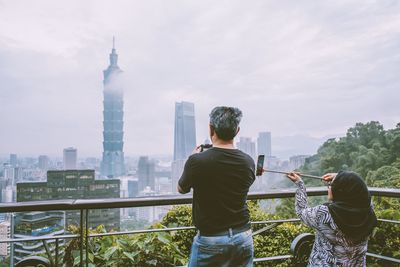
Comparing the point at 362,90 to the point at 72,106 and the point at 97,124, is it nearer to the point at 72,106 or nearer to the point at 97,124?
the point at 72,106

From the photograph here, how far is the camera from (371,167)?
504 inches

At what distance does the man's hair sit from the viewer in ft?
5.03

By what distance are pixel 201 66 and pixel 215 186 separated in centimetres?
4391

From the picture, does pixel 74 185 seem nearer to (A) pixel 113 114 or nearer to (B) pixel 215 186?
(B) pixel 215 186

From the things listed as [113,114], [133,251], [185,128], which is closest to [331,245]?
[133,251]

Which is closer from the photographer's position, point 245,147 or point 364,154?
point 245,147

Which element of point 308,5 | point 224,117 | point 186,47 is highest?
point 186,47

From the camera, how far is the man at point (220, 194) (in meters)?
1.45

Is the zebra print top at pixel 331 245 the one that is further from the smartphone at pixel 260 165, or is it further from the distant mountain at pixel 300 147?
A: the distant mountain at pixel 300 147

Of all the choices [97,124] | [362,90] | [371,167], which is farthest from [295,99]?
[97,124]

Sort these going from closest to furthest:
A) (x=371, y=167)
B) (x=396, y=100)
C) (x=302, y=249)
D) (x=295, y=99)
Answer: (x=302, y=249), (x=371, y=167), (x=396, y=100), (x=295, y=99)

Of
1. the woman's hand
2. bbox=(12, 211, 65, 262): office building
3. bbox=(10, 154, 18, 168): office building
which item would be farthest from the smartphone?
bbox=(10, 154, 18, 168): office building

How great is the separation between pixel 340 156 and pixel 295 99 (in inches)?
813

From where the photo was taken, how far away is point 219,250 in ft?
4.87
